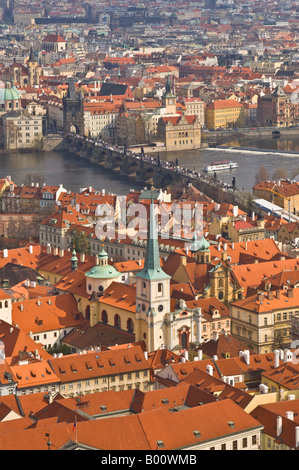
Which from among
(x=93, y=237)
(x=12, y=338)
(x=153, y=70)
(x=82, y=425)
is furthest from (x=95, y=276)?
(x=153, y=70)

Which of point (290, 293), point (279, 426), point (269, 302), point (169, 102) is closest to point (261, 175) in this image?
point (169, 102)

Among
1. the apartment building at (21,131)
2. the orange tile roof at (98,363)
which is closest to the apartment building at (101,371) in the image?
the orange tile roof at (98,363)

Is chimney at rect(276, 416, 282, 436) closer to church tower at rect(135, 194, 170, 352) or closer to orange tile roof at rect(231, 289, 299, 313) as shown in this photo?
church tower at rect(135, 194, 170, 352)

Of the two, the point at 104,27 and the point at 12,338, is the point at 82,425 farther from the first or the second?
the point at 104,27

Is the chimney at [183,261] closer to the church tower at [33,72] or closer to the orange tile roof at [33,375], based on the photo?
the orange tile roof at [33,375]

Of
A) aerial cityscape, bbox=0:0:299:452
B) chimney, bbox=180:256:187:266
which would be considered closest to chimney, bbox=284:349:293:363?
aerial cityscape, bbox=0:0:299:452

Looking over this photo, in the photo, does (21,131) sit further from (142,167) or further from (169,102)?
(142,167)
